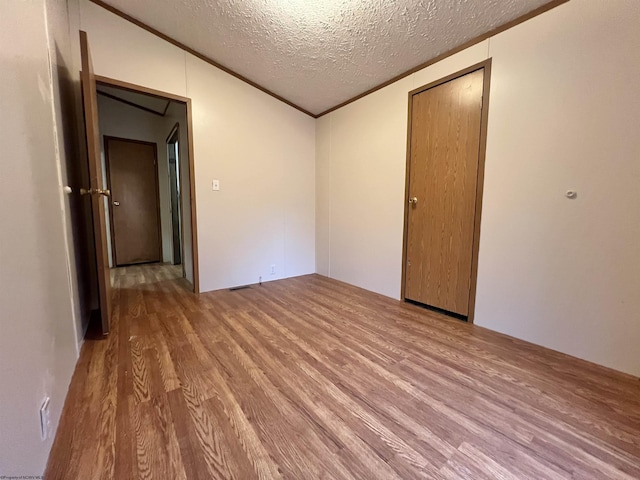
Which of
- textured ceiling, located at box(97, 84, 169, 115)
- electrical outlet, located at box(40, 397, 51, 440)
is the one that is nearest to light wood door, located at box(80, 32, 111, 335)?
electrical outlet, located at box(40, 397, 51, 440)

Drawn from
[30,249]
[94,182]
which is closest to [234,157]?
[94,182]

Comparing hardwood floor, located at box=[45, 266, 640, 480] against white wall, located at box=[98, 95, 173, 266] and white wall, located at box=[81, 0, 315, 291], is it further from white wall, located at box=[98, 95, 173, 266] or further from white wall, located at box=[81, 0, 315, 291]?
white wall, located at box=[98, 95, 173, 266]

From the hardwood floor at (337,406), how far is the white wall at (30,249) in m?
0.28

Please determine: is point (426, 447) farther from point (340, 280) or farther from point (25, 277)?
point (340, 280)

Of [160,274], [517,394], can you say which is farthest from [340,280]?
[160,274]

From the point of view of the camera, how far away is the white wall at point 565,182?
154 centimetres

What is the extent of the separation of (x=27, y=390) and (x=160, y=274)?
3424 mm

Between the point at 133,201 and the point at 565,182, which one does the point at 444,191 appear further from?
the point at 133,201

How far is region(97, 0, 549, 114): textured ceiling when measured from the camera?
1.94m

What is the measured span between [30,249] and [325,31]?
2.46 m

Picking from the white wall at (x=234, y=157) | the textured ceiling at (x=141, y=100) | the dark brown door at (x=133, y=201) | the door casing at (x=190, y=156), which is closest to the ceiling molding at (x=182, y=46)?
the white wall at (x=234, y=157)

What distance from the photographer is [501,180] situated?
2.04 metres

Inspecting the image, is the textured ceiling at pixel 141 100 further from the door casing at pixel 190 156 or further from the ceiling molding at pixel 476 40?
the ceiling molding at pixel 476 40

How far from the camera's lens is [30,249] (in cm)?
98
